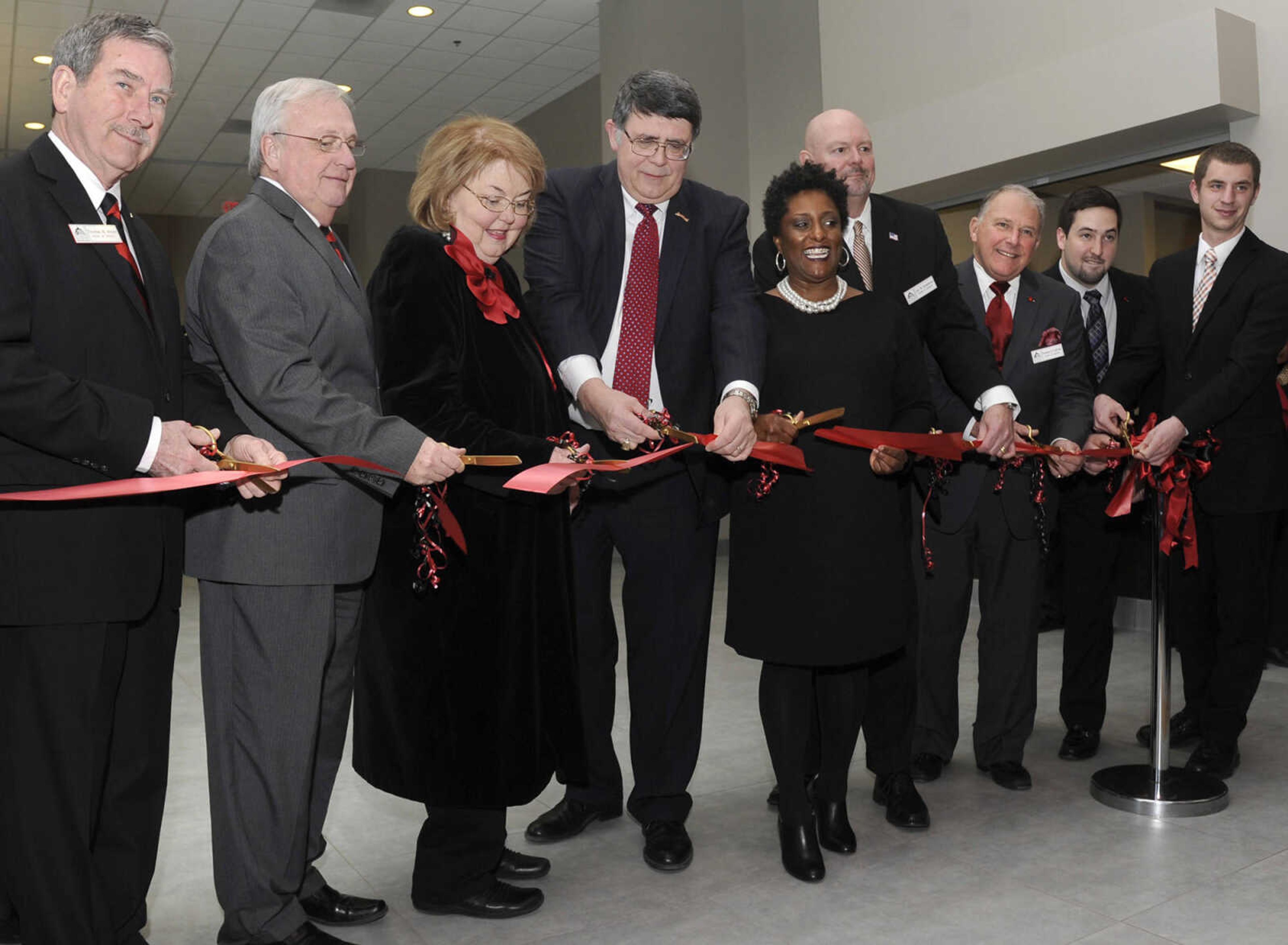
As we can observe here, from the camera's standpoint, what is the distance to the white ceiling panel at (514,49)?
11125mm

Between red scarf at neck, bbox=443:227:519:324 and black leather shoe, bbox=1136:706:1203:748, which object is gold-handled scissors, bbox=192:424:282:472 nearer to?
red scarf at neck, bbox=443:227:519:324

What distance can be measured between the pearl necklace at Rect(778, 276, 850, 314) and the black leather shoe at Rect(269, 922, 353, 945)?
1.89 meters

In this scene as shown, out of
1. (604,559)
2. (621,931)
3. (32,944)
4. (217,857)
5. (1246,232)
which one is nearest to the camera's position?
(32,944)

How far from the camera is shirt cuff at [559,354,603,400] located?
2.97m

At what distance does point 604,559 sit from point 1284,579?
3844 millimetres

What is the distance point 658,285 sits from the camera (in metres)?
3.14

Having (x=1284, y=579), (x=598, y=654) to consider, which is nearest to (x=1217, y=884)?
(x=598, y=654)

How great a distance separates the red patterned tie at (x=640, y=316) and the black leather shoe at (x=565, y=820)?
1.23 metres

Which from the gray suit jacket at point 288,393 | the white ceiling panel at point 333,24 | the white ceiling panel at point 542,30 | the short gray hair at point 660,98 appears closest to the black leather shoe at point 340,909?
the gray suit jacket at point 288,393


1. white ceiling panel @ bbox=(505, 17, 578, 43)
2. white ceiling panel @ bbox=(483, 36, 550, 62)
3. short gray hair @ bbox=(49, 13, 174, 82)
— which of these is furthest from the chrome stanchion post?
white ceiling panel @ bbox=(483, 36, 550, 62)

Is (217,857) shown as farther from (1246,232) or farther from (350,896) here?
(1246,232)

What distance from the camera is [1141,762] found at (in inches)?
156

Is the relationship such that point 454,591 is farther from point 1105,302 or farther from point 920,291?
point 1105,302

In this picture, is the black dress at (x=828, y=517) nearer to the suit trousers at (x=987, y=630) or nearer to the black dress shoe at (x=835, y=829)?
the black dress shoe at (x=835, y=829)
